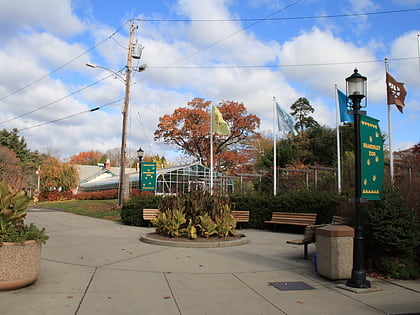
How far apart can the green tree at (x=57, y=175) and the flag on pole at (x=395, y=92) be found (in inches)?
1647

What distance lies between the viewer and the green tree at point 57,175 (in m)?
47.8

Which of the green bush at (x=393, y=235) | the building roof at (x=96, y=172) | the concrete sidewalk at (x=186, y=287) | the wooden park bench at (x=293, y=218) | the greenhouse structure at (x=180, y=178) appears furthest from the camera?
the building roof at (x=96, y=172)

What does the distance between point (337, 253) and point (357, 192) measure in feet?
3.99

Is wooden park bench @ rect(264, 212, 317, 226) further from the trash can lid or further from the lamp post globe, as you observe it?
the lamp post globe

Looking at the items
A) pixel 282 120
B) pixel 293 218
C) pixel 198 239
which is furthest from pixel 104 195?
pixel 198 239

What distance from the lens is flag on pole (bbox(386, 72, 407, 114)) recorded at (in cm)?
1521

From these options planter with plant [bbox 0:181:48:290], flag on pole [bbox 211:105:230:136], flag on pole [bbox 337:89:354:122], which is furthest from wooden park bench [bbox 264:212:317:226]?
planter with plant [bbox 0:181:48:290]

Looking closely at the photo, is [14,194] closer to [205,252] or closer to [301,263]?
[205,252]

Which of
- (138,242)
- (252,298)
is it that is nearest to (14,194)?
(252,298)

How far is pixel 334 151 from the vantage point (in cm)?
4128

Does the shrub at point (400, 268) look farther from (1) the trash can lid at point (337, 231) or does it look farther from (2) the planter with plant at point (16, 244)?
(2) the planter with plant at point (16, 244)

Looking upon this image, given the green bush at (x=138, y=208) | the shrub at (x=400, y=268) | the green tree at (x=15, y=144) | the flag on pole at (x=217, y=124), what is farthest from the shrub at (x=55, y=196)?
the shrub at (x=400, y=268)

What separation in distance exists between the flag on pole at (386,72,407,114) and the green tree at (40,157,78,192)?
41826mm

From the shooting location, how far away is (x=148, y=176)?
82.8 feet
